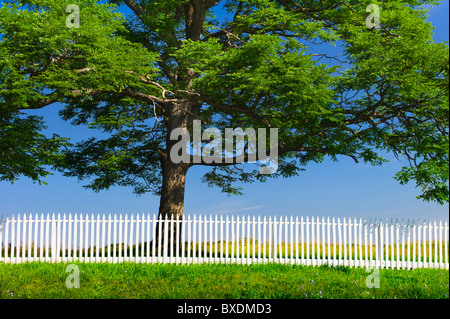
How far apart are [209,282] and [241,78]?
251 inches

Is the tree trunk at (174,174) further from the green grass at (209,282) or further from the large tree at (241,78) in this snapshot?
the green grass at (209,282)

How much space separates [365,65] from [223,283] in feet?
26.2

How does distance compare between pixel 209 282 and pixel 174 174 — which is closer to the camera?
pixel 209 282

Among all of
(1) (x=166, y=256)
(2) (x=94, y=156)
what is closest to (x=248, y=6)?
(2) (x=94, y=156)

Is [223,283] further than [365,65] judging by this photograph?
No

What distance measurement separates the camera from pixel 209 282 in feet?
34.8

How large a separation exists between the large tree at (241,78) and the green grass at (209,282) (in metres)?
4.03

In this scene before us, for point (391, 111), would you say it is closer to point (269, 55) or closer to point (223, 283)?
point (269, 55)

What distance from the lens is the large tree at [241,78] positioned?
13281 millimetres

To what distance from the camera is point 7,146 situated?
51.0ft

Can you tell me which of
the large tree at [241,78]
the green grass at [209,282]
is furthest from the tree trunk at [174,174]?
the green grass at [209,282]

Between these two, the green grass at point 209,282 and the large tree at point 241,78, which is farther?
the large tree at point 241,78

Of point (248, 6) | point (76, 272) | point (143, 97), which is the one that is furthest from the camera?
point (248, 6)

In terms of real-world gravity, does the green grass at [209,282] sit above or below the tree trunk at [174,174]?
below
